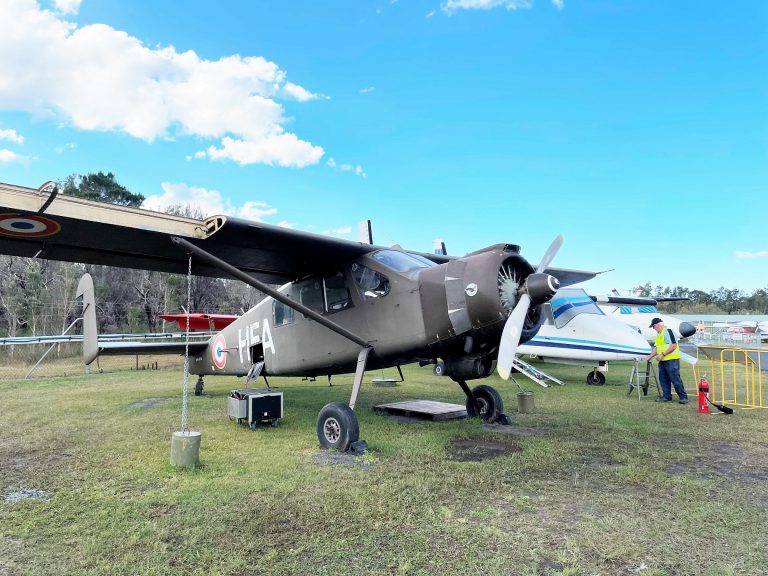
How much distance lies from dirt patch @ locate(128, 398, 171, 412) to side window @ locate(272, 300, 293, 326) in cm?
339

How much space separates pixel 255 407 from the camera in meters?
7.49

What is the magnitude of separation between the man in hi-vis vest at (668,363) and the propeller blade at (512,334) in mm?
7215

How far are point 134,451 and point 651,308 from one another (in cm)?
2244

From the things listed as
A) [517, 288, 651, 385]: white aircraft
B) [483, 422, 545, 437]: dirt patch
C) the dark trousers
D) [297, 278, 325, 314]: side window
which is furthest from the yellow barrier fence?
[297, 278, 325, 314]: side window

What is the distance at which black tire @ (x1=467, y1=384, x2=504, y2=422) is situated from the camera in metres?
7.91

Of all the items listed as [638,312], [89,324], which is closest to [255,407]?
[89,324]

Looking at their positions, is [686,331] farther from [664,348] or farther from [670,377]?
[670,377]

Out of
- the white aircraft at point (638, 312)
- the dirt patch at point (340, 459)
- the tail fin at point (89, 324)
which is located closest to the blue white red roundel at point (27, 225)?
the tail fin at point (89, 324)

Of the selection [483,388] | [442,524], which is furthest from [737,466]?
[442,524]

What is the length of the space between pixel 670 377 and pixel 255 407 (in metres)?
9.38

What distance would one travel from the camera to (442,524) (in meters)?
3.73

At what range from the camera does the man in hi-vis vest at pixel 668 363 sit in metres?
10.7

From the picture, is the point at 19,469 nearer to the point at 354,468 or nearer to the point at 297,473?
the point at 297,473

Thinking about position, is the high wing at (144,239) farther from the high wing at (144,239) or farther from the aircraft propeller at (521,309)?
the aircraft propeller at (521,309)
